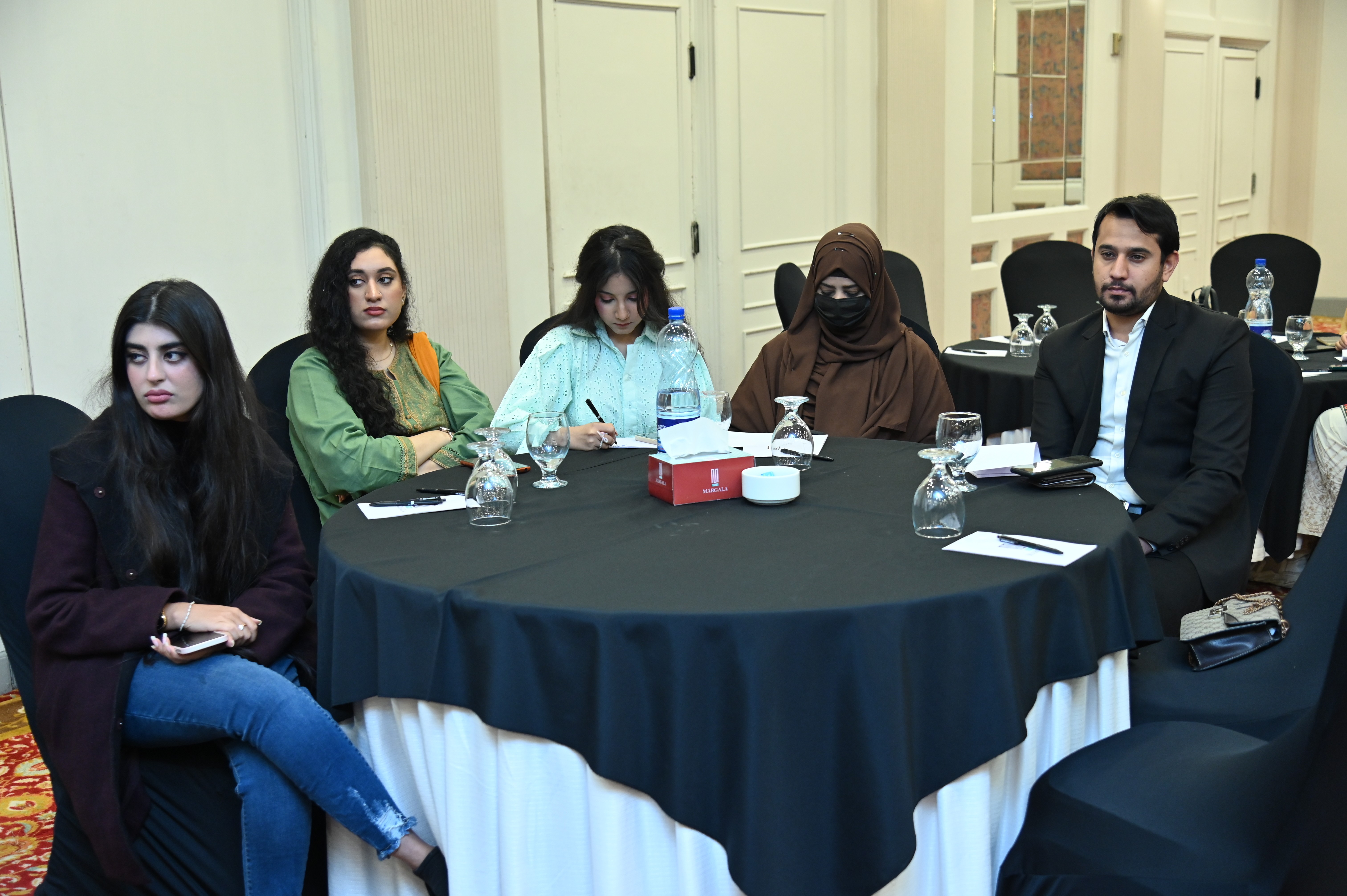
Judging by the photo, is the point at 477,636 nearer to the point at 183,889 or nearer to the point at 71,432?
the point at 183,889

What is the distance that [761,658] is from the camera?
5.76 ft

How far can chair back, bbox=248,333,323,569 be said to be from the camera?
327 cm

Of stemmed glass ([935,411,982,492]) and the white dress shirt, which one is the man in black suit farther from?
stemmed glass ([935,411,982,492])

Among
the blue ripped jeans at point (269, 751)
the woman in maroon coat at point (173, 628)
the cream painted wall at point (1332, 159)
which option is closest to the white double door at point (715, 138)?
the woman in maroon coat at point (173, 628)

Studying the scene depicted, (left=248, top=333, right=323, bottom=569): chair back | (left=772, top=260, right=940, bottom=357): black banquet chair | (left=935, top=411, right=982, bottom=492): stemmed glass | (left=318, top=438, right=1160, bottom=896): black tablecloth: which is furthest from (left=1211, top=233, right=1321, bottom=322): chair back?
(left=248, top=333, right=323, bottom=569): chair back

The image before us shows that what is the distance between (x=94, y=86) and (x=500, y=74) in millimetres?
1774

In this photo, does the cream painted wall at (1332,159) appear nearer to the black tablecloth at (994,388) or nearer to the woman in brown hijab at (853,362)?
the black tablecloth at (994,388)

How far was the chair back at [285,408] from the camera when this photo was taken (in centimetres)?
327

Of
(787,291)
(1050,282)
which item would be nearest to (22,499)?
(787,291)

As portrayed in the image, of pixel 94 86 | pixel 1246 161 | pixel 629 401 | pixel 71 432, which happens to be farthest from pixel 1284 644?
pixel 1246 161

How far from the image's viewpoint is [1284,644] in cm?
228

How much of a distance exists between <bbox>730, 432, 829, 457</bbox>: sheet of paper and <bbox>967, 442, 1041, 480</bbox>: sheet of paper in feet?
1.45

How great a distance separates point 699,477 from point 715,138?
399cm

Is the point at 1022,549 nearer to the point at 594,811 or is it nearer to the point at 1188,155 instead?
the point at 594,811
